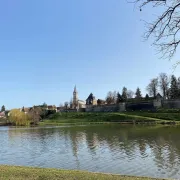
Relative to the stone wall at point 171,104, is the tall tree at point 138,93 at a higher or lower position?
higher

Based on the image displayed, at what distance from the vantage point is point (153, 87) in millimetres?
100750

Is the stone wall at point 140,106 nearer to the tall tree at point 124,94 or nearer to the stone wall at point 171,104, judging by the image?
the stone wall at point 171,104

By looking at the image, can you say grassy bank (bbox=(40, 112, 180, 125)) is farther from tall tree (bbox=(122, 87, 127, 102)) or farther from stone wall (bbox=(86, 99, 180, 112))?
tall tree (bbox=(122, 87, 127, 102))

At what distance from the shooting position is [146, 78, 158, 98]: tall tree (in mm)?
99719

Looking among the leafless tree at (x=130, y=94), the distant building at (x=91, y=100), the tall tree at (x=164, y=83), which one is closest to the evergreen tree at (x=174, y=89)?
the tall tree at (x=164, y=83)

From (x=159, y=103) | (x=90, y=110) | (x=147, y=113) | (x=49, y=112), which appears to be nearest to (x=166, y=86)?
(x=159, y=103)

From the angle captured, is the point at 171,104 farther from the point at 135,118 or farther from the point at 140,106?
the point at 135,118

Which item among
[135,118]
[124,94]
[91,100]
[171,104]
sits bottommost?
[135,118]

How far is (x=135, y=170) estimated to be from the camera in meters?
15.9

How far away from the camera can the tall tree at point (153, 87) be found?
9972 centimetres

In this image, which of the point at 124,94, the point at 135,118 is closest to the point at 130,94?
the point at 124,94

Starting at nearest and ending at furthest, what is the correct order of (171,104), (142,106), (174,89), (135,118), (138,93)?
(135,118), (171,104), (174,89), (142,106), (138,93)

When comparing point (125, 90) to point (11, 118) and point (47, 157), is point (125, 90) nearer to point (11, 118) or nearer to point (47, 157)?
point (11, 118)

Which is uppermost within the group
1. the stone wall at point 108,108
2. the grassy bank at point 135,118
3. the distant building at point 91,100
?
the distant building at point 91,100
